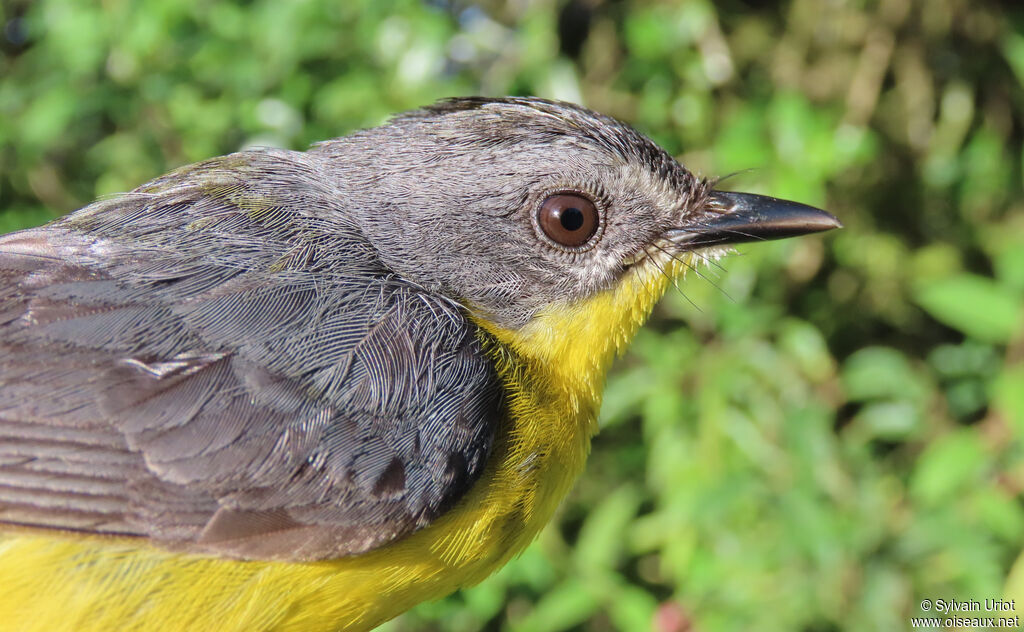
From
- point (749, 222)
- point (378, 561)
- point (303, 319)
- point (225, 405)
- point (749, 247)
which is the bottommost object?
point (378, 561)

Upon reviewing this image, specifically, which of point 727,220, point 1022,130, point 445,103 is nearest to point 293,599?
point 445,103

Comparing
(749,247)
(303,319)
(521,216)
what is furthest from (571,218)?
(749,247)

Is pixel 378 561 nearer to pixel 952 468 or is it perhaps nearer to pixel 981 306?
pixel 952 468

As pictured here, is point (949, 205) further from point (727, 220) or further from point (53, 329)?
point (53, 329)

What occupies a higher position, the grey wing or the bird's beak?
the bird's beak

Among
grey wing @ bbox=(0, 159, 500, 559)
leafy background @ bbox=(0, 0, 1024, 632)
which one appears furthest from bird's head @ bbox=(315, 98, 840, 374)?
leafy background @ bbox=(0, 0, 1024, 632)

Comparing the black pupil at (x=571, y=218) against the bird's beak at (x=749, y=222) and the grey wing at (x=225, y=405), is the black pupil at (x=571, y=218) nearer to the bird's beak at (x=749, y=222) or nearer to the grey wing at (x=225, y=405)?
the bird's beak at (x=749, y=222)

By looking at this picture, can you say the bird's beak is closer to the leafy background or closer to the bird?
the bird

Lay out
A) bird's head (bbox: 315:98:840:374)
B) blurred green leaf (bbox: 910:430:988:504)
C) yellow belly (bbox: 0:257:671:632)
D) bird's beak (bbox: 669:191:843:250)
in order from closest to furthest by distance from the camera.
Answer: yellow belly (bbox: 0:257:671:632) → bird's head (bbox: 315:98:840:374) → bird's beak (bbox: 669:191:843:250) → blurred green leaf (bbox: 910:430:988:504)
